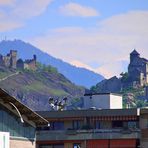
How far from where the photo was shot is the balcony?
7100cm

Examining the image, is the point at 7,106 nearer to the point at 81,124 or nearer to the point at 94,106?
the point at 81,124

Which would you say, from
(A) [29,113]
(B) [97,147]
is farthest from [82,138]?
(A) [29,113]

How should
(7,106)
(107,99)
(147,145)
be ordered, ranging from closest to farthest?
(7,106) < (147,145) < (107,99)

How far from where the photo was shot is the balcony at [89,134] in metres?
71.0

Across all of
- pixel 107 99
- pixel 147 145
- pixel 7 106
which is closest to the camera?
pixel 7 106

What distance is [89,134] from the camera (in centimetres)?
7188

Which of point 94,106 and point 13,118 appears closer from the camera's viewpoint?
point 13,118

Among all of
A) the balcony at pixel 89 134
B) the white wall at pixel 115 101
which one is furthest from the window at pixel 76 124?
the white wall at pixel 115 101

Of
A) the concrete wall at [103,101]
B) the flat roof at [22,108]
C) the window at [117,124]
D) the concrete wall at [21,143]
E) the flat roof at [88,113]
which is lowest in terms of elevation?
the concrete wall at [21,143]

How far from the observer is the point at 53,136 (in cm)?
7269

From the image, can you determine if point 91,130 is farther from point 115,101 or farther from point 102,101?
point 115,101

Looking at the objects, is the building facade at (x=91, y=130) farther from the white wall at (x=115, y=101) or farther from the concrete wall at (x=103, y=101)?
the white wall at (x=115, y=101)

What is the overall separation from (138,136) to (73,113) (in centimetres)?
685

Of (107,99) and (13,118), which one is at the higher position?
(107,99)
